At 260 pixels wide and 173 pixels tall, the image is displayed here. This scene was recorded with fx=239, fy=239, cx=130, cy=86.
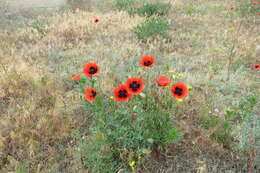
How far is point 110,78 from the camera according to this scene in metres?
3.65

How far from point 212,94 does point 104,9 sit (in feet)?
17.9

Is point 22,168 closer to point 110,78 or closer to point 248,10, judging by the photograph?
point 110,78

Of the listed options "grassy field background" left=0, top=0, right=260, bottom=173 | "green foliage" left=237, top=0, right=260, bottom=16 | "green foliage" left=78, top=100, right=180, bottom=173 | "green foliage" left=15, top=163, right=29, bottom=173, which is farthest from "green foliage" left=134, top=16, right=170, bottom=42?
"green foliage" left=15, top=163, right=29, bottom=173

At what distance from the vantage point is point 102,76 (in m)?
3.68

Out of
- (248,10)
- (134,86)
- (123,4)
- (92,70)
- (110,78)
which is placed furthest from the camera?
(123,4)

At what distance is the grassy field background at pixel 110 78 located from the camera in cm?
236

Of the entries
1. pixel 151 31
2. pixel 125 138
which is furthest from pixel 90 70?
pixel 151 31

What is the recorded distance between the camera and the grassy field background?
236cm

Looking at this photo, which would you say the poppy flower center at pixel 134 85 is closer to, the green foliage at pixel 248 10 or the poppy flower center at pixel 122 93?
the poppy flower center at pixel 122 93

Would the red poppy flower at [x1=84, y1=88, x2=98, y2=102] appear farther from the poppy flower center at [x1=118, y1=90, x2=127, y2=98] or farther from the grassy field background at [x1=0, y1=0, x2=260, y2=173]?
the grassy field background at [x1=0, y1=0, x2=260, y2=173]

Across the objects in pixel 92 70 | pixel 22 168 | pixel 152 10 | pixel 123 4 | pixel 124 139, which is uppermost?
pixel 123 4

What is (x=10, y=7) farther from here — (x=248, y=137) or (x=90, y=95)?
(x=248, y=137)

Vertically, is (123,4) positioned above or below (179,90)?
above

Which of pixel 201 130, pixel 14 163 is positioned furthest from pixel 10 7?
pixel 201 130
